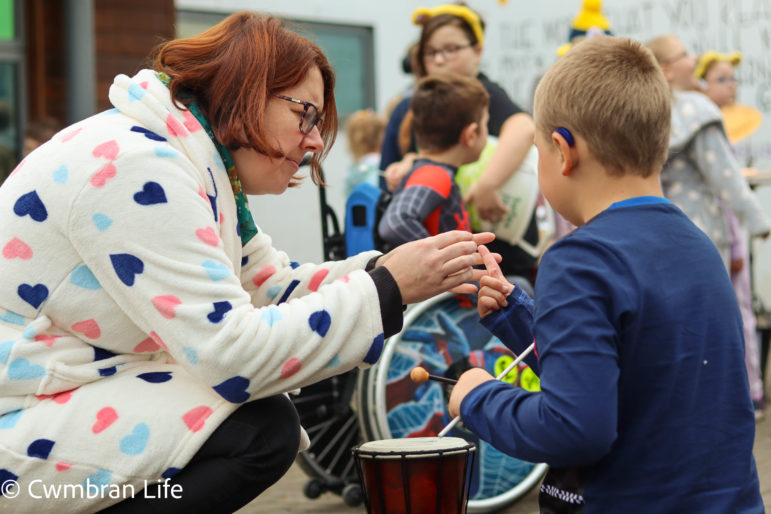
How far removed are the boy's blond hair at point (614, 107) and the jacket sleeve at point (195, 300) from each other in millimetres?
543

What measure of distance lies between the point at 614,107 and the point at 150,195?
865 mm

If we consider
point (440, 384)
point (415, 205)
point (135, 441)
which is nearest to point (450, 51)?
point (415, 205)

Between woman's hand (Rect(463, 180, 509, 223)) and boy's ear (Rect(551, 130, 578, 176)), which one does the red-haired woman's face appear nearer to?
boy's ear (Rect(551, 130, 578, 176))

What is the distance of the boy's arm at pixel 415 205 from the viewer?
11.7 feet

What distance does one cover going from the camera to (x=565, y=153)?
1.87 m

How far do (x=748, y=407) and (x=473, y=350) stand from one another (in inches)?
70.8

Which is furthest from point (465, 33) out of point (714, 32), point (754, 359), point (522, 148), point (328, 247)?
point (714, 32)

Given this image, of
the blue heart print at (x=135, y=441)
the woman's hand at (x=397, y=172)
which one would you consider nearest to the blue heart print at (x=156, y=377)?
the blue heart print at (x=135, y=441)

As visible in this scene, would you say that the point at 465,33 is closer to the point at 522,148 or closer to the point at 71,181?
the point at 522,148

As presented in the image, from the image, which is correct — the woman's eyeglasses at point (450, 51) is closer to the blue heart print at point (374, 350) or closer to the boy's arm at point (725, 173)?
the boy's arm at point (725, 173)

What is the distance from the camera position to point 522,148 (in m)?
4.06

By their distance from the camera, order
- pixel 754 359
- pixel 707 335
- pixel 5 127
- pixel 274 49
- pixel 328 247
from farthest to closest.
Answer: pixel 5 127 → pixel 754 359 → pixel 328 247 → pixel 274 49 → pixel 707 335

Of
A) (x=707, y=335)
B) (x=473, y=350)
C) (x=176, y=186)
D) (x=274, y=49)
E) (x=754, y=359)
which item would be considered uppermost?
(x=274, y=49)

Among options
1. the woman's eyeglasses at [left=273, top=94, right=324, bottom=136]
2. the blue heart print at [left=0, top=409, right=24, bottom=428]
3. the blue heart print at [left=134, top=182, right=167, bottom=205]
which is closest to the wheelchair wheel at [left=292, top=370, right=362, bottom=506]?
the woman's eyeglasses at [left=273, top=94, right=324, bottom=136]
